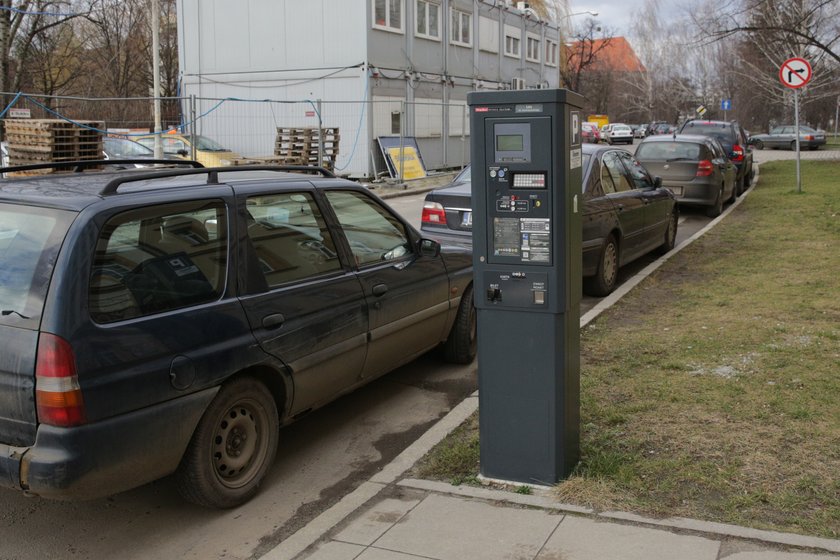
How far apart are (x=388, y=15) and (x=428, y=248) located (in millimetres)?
23114

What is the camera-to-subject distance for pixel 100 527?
4.33 m

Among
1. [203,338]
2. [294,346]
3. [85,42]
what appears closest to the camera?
[203,338]

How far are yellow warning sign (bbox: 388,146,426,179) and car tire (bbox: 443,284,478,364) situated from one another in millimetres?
20213

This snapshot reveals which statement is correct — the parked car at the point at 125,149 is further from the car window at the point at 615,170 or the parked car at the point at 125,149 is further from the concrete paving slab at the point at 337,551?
the concrete paving slab at the point at 337,551

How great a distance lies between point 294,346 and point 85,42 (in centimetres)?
4485

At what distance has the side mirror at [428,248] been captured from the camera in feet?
20.4

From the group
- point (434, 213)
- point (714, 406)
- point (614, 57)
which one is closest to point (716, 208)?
point (434, 213)

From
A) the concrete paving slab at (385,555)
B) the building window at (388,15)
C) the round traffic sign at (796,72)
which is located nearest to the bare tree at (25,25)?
the building window at (388,15)

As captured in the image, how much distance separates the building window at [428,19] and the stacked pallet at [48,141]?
15937 mm

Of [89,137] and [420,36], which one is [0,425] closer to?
[89,137]

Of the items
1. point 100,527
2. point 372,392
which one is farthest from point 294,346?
point 372,392

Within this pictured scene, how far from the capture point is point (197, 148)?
80.5 feet

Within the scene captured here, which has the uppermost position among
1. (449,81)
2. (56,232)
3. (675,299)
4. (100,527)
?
(449,81)

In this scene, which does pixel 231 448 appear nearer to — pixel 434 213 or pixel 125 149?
pixel 434 213
